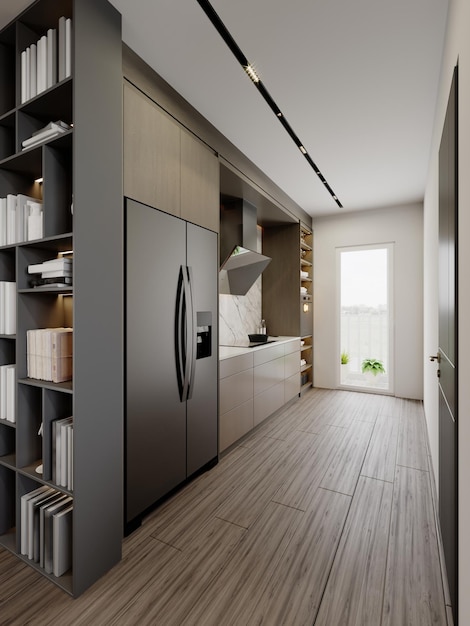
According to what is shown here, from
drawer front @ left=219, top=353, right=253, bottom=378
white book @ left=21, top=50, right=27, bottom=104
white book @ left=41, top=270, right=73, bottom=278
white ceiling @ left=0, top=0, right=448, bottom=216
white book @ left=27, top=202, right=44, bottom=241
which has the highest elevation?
white ceiling @ left=0, top=0, right=448, bottom=216

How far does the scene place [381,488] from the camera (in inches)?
99.9

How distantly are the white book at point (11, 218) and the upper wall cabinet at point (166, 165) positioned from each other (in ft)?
1.94

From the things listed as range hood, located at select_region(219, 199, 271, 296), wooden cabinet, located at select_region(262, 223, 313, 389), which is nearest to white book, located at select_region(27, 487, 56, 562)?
range hood, located at select_region(219, 199, 271, 296)

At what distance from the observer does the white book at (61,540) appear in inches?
63.0

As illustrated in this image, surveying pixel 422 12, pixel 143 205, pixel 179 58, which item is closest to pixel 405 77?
pixel 422 12

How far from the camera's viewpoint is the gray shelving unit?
5.17 feet

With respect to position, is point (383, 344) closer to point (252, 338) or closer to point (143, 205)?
point (252, 338)

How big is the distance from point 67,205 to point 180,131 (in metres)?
1.06

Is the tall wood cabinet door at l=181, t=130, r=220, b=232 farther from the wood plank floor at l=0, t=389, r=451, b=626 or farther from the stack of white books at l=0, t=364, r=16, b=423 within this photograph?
the wood plank floor at l=0, t=389, r=451, b=626

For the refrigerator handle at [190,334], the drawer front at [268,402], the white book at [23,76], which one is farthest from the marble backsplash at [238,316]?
the white book at [23,76]

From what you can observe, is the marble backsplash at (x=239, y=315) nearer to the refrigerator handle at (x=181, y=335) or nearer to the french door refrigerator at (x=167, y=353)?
the french door refrigerator at (x=167, y=353)

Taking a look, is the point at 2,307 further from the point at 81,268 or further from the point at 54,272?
the point at 81,268

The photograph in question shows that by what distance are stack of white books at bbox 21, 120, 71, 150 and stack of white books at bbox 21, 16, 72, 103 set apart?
7.6 inches

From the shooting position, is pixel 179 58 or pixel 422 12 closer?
pixel 422 12
